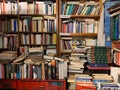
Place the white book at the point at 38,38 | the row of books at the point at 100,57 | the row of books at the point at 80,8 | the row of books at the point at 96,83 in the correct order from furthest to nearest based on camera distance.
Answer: the white book at the point at 38,38 < the row of books at the point at 80,8 < the row of books at the point at 100,57 < the row of books at the point at 96,83

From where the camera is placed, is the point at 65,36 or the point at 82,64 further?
the point at 65,36

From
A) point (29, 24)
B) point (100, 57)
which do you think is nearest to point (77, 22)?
point (29, 24)

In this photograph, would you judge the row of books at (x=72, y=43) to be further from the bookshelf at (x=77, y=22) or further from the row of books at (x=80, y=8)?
the row of books at (x=80, y=8)

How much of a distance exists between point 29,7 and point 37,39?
616 millimetres

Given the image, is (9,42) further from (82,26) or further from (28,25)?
(82,26)

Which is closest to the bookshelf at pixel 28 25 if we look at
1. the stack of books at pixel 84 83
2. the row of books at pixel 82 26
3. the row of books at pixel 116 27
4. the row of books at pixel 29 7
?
the row of books at pixel 29 7

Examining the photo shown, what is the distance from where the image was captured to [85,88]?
1976 millimetres

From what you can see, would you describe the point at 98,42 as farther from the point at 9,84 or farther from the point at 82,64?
the point at 9,84

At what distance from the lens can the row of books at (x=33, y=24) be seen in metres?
3.53

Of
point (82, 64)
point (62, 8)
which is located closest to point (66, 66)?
point (82, 64)

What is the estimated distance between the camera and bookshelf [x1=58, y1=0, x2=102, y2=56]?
137 inches

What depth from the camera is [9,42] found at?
11.8 feet

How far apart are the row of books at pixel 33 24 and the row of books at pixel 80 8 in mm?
309

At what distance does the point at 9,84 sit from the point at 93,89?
118cm
